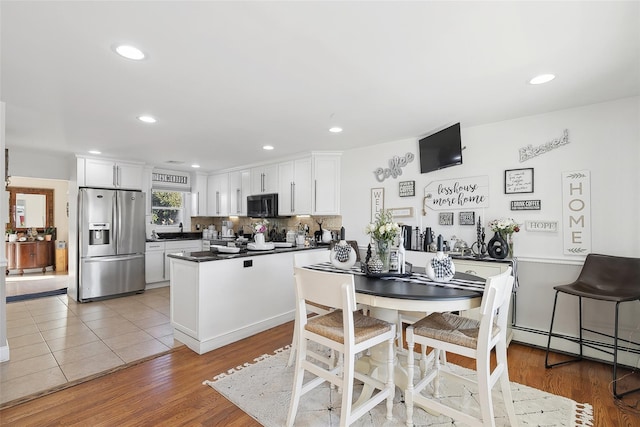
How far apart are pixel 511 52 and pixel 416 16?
0.79 m

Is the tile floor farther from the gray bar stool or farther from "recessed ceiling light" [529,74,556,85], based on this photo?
"recessed ceiling light" [529,74,556,85]

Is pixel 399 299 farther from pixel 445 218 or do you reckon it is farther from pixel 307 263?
pixel 445 218

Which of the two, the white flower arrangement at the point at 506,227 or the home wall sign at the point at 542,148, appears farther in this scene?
the white flower arrangement at the point at 506,227

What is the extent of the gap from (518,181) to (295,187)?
311cm

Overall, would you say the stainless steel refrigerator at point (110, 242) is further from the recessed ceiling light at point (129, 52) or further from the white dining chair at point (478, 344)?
the white dining chair at point (478, 344)

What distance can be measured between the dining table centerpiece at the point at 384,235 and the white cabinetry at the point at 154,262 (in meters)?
4.90

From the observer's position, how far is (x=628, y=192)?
2762 mm

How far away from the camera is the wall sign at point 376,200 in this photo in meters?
4.41

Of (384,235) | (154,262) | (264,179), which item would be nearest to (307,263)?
(384,235)

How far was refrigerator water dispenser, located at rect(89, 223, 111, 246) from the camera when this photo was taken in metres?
5.01

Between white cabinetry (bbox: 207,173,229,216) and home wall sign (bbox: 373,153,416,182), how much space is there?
135 inches

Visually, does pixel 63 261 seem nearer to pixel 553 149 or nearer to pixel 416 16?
pixel 416 16

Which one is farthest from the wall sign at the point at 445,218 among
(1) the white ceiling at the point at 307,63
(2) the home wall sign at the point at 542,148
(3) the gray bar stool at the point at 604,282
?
(3) the gray bar stool at the point at 604,282

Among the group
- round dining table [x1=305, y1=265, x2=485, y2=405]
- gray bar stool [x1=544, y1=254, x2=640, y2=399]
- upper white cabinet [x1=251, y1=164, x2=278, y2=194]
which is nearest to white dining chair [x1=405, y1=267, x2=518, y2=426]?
round dining table [x1=305, y1=265, x2=485, y2=405]
